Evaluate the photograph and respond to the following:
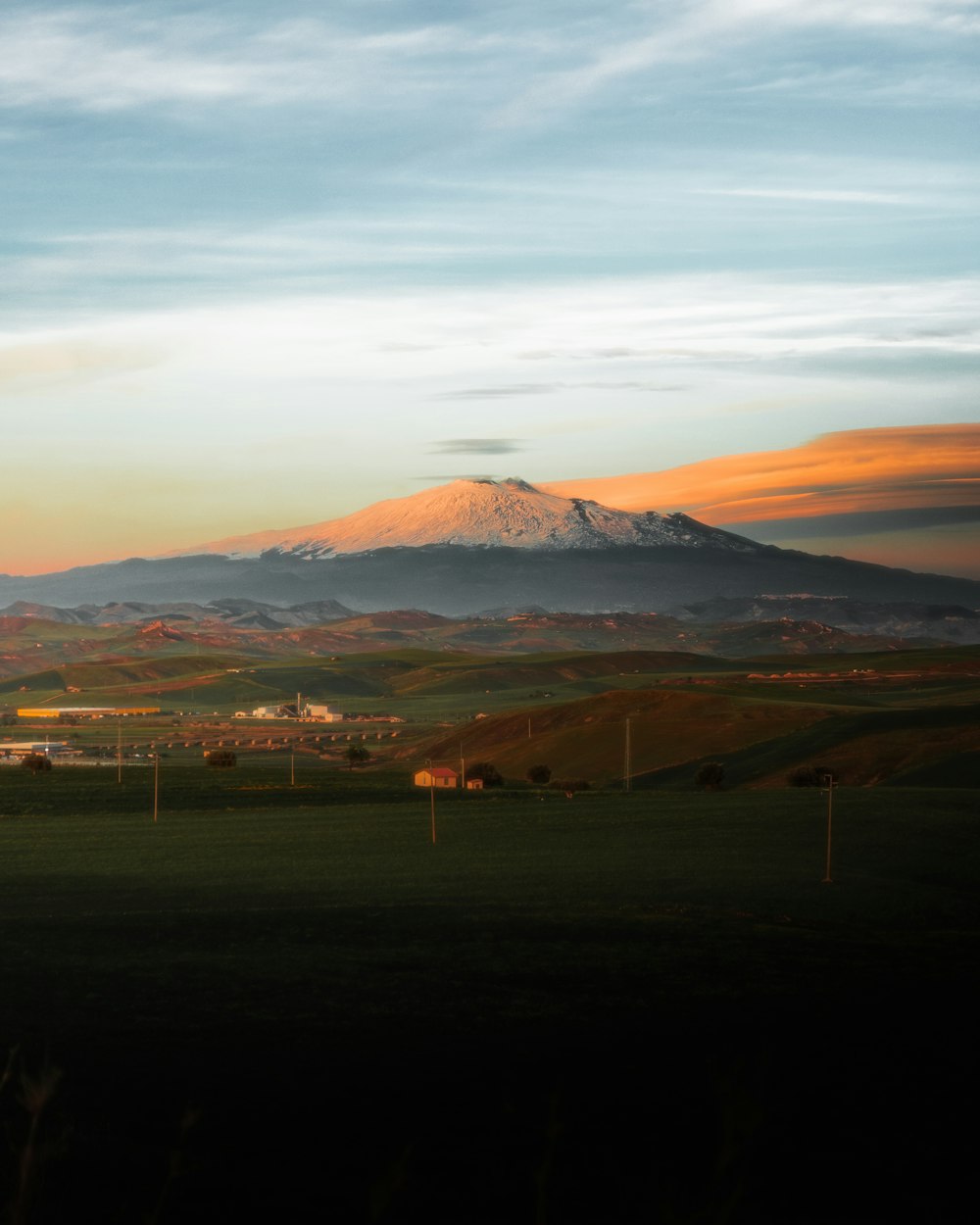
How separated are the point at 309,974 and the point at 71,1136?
9.62m

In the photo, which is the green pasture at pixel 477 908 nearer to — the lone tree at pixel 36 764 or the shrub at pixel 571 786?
the shrub at pixel 571 786

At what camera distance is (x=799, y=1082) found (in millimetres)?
16859

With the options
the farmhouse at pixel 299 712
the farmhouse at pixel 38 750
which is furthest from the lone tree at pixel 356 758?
the farmhouse at pixel 299 712

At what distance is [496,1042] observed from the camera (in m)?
18.9

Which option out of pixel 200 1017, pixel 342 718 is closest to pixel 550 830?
pixel 200 1017

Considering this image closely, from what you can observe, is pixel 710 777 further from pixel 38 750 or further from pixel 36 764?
pixel 38 750

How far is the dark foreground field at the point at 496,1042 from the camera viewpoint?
41.5ft

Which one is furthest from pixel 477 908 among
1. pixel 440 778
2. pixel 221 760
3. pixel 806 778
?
pixel 221 760

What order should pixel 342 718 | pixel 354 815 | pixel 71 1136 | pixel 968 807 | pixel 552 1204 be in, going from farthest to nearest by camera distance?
pixel 342 718, pixel 354 815, pixel 968 807, pixel 71 1136, pixel 552 1204

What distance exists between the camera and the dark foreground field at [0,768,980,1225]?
498 inches

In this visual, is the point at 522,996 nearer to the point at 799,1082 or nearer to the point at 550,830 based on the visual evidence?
the point at 799,1082

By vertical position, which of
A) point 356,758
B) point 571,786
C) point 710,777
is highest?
point 710,777

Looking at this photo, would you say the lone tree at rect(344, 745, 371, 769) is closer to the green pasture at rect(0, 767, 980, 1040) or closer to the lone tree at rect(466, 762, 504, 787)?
the lone tree at rect(466, 762, 504, 787)

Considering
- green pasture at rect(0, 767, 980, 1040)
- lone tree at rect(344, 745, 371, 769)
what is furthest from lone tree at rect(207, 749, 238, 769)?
green pasture at rect(0, 767, 980, 1040)
